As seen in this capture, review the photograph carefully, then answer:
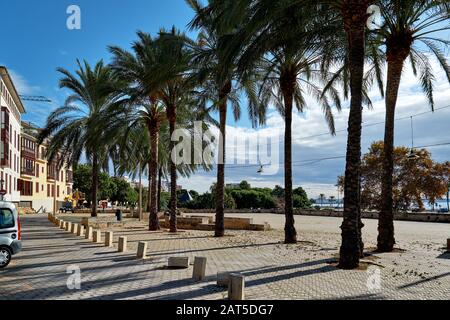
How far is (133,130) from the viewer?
93.3 feet

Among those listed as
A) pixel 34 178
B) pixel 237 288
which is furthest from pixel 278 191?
pixel 237 288

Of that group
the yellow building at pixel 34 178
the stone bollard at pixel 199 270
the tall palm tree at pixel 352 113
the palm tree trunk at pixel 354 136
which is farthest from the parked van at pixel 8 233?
the yellow building at pixel 34 178

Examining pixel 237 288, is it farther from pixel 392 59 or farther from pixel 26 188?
pixel 26 188

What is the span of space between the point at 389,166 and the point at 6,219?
11905 mm

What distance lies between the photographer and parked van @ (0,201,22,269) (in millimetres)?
11766

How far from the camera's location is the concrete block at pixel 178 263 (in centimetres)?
1155

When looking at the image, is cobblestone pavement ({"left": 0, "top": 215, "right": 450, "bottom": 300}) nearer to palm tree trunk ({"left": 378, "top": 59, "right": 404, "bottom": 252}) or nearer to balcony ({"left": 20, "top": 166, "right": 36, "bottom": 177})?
palm tree trunk ({"left": 378, "top": 59, "right": 404, "bottom": 252})

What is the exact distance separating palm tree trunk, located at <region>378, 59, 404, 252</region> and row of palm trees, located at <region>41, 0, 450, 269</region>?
34 mm

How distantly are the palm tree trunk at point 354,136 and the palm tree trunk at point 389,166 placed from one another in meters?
4.07

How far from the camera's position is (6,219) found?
39.7 feet

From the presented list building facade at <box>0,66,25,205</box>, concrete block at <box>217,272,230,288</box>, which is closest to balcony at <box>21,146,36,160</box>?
building facade at <box>0,66,25,205</box>
